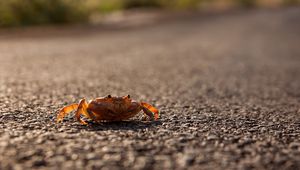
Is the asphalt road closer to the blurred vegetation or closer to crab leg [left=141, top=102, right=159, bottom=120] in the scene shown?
crab leg [left=141, top=102, right=159, bottom=120]

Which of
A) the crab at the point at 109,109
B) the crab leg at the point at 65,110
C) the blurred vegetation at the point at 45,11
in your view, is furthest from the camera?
the blurred vegetation at the point at 45,11

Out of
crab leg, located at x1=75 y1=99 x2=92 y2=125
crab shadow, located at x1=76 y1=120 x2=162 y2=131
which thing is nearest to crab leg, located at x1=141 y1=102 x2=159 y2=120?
crab shadow, located at x1=76 y1=120 x2=162 y2=131

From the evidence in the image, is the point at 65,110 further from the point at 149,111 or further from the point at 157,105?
the point at 157,105

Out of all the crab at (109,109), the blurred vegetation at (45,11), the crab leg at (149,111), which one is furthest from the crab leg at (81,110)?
the blurred vegetation at (45,11)

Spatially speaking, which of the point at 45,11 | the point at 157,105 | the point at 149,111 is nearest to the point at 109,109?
the point at 149,111

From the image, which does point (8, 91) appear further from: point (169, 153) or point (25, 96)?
point (169, 153)

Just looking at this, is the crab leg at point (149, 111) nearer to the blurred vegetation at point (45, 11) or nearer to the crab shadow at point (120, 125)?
the crab shadow at point (120, 125)

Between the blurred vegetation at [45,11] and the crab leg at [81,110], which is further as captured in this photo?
the blurred vegetation at [45,11]
